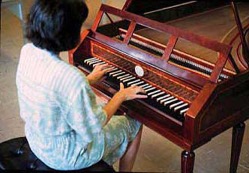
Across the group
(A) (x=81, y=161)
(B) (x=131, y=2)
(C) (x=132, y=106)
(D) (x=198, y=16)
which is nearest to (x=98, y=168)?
(A) (x=81, y=161)

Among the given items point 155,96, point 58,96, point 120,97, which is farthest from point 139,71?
point 58,96

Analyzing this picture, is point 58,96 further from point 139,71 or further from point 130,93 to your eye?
point 139,71

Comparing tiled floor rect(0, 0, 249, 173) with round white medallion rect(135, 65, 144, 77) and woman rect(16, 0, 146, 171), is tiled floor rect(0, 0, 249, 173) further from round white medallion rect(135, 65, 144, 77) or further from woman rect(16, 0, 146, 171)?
woman rect(16, 0, 146, 171)

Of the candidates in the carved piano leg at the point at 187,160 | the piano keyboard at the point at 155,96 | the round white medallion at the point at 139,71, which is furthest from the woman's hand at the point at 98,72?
the carved piano leg at the point at 187,160

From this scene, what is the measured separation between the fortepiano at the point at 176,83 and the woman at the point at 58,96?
0.23 metres

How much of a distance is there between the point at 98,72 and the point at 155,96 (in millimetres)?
347

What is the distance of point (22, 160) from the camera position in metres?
1.75

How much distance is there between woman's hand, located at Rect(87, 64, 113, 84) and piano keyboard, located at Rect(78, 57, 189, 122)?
30 millimetres

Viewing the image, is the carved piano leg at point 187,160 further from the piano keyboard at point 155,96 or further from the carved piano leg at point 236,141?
the carved piano leg at point 236,141

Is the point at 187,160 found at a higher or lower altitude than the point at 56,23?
lower

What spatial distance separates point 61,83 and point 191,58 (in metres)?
0.87

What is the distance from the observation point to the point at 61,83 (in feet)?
4.93

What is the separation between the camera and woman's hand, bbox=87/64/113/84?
6.63 ft

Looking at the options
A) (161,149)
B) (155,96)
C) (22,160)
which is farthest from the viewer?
(161,149)
